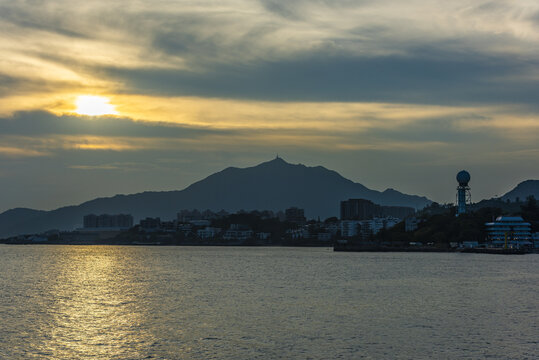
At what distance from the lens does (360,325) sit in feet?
174

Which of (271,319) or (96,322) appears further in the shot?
(271,319)

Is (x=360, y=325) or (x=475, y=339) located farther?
(x=360, y=325)

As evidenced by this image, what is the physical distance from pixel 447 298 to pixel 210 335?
34.3 m

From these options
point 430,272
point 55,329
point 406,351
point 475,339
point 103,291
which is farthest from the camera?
point 430,272

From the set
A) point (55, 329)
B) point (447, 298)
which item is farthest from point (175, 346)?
point (447, 298)

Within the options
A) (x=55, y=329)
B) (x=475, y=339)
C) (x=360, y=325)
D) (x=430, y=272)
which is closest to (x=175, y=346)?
(x=55, y=329)

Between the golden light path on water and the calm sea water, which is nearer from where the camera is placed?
the calm sea water

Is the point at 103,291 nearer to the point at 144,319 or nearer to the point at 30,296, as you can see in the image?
the point at 30,296

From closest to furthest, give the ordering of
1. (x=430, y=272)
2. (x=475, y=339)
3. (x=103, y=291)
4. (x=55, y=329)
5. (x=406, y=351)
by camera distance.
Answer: (x=406, y=351) < (x=475, y=339) < (x=55, y=329) < (x=103, y=291) < (x=430, y=272)

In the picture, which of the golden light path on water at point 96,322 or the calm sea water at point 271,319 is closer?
the calm sea water at point 271,319

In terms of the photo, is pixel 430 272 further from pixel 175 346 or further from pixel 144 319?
pixel 175 346

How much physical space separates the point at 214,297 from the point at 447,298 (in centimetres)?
2626

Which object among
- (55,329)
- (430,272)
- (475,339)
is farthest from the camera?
(430,272)

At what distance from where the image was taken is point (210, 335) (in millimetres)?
48812
